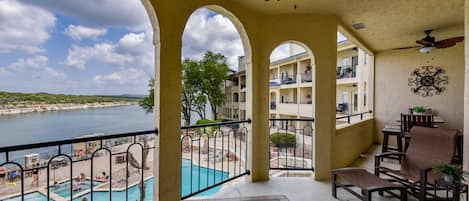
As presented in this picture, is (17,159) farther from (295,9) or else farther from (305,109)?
(305,109)

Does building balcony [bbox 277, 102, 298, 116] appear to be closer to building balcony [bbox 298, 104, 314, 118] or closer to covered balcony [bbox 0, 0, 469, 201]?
building balcony [bbox 298, 104, 314, 118]

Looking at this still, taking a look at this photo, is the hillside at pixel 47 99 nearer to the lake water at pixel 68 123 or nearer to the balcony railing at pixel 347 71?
the lake water at pixel 68 123

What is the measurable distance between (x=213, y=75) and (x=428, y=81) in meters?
8.65

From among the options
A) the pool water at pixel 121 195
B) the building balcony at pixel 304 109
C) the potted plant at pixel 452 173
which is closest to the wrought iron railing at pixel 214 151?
the pool water at pixel 121 195

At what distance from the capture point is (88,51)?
5195 mm

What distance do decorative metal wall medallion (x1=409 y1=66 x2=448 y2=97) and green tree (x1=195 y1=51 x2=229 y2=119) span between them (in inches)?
325

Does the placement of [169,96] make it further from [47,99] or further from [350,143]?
[350,143]

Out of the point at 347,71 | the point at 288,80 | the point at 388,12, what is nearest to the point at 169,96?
the point at 388,12

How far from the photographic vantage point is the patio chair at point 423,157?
277 centimetres

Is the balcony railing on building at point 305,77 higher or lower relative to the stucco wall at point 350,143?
higher

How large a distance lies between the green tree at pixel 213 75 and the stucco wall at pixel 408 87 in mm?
7465

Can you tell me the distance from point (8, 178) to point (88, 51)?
354 cm

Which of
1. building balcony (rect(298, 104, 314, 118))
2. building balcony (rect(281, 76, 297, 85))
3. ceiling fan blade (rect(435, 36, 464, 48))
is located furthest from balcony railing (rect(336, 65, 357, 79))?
ceiling fan blade (rect(435, 36, 464, 48))

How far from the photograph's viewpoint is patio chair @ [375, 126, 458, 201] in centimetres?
277
